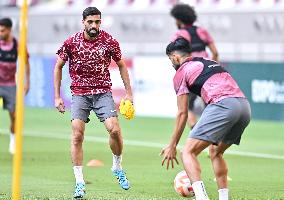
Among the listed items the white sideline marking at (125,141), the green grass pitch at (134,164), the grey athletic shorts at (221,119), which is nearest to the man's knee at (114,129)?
the green grass pitch at (134,164)

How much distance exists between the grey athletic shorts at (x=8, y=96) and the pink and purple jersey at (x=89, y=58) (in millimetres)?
6681

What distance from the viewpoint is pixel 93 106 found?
14.0 m

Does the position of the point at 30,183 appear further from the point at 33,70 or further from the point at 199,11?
the point at 199,11

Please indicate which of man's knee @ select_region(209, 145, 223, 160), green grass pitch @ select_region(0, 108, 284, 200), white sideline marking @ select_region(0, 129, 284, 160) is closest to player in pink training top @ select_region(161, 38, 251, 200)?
man's knee @ select_region(209, 145, 223, 160)

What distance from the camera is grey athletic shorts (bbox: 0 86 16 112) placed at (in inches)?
805

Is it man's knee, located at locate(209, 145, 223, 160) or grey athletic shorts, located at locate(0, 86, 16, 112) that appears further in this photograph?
grey athletic shorts, located at locate(0, 86, 16, 112)

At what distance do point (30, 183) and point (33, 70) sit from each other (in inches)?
Answer: 780

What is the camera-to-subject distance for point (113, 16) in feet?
160

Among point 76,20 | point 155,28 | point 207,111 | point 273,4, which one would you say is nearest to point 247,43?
point 273,4

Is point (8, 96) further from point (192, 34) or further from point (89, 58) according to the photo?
point (89, 58)

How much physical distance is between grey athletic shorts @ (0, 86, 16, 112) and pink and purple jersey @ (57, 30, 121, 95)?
668cm

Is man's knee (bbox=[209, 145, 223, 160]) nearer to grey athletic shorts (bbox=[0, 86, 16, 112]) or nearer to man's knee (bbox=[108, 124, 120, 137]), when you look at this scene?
man's knee (bbox=[108, 124, 120, 137])

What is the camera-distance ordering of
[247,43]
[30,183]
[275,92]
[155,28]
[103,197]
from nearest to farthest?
[103,197]
[30,183]
[275,92]
[247,43]
[155,28]

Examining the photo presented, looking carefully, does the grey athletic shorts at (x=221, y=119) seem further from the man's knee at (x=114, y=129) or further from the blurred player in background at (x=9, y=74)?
the blurred player in background at (x=9, y=74)
